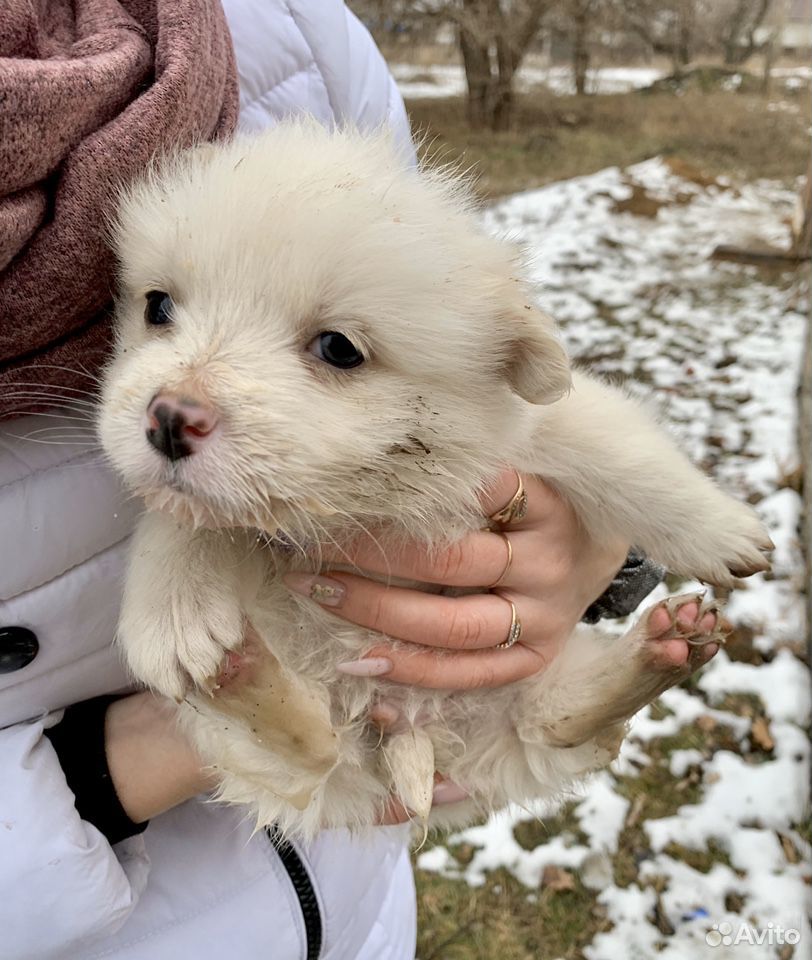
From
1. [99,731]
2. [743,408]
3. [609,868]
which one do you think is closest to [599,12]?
[743,408]

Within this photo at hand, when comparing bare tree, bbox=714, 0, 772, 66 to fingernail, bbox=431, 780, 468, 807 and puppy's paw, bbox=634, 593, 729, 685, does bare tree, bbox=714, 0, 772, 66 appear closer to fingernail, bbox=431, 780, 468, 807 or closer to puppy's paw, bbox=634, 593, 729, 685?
puppy's paw, bbox=634, 593, 729, 685

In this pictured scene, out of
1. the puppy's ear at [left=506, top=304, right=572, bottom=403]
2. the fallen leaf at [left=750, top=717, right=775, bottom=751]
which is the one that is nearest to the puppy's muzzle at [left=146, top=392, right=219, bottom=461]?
the puppy's ear at [left=506, top=304, right=572, bottom=403]

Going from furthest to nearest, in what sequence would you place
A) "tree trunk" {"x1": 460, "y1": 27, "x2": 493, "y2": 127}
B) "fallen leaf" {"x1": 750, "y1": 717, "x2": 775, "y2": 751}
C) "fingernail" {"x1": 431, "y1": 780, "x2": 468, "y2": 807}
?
"tree trunk" {"x1": 460, "y1": 27, "x2": 493, "y2": 127}, "fallen leaf" {"x1": 750, "y1": 717, "x2": 775, "y2": 751}, "fingernail" {"x1": 431, "y1": 780, "x2": 468, "y2": 807}

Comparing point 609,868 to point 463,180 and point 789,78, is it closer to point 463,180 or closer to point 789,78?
point 463,180

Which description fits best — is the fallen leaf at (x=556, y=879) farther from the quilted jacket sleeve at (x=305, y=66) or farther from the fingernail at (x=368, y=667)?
the quilted jacket sleeve at (x=305, y=66)

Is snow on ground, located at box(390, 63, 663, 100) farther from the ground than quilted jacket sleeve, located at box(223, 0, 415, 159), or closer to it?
closer to it

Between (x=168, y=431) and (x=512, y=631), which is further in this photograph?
(x=512, y=631)

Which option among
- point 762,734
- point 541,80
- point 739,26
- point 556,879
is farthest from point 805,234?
point 739,26

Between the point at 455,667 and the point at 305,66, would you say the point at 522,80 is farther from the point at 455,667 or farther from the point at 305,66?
the point at 455,667
